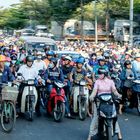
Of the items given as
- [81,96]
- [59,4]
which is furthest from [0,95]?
[59,4]

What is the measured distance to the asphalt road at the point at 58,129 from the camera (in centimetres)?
974

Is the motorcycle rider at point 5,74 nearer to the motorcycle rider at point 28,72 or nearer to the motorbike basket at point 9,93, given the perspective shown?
the motorcycle rider at point 28,72

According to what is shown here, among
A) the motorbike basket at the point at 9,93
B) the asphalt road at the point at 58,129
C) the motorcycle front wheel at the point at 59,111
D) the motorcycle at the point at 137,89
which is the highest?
the motorbike basket at the point at 9,93

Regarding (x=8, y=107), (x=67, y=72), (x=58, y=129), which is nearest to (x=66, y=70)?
(x=67, y=72)

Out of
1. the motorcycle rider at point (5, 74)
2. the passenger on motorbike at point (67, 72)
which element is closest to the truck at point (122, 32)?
A: the passenger on motorbike at point (67, 72)

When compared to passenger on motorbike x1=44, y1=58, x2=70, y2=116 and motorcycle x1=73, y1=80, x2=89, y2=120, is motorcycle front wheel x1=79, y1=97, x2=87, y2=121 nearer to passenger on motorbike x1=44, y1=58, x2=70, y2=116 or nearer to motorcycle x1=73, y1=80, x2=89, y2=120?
motorcycle x1=73, y1=80, x2=89, y2=120

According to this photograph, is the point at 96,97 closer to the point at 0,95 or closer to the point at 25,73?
the point at 0,95

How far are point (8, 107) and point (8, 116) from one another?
0.60 ft

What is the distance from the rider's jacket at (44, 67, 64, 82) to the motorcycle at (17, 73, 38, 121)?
2.05 ft

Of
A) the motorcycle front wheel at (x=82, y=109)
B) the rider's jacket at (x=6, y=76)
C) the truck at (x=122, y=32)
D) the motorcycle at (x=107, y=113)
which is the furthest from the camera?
the truck at (x=122, y=32)

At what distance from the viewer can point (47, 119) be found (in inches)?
464

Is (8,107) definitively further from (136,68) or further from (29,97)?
(136,68)

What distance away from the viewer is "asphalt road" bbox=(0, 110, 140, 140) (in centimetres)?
974

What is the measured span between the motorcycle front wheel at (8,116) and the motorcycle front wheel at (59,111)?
1484 mm
